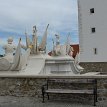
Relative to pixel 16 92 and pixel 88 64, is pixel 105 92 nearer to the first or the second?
pixel 16 92

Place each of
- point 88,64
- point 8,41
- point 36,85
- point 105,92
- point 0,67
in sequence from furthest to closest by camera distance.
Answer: point 88,64
point 8,41
point 0,67
point 36,85
point 105,92

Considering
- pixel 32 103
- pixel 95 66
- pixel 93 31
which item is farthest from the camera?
pixel 93 31

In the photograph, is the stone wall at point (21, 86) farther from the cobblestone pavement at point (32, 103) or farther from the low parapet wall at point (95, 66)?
the low parapet wall at point (95, 66)

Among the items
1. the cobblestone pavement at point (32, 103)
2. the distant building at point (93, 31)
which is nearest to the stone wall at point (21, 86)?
the cobblestone pavement at point (32, 103)

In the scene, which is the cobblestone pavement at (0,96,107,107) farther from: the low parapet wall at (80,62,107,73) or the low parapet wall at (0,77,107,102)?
the low parapet wall at (80,62,107,73)

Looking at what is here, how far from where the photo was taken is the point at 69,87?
9.95 metres

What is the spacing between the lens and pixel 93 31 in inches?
1390

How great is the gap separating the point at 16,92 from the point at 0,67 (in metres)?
1.68

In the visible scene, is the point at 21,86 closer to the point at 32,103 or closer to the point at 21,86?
the point at 21,86

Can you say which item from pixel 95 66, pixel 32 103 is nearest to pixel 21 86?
pixel 32 103

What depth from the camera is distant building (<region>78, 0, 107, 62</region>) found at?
112 ft

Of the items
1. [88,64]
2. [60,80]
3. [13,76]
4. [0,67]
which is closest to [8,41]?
[0,67]

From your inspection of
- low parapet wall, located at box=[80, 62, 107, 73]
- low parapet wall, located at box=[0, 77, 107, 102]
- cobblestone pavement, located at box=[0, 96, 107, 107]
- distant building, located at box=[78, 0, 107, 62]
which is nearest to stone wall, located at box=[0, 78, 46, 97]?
low parapet wall, located at box=[0, 77, 107, 102]

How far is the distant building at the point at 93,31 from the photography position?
34.3m
